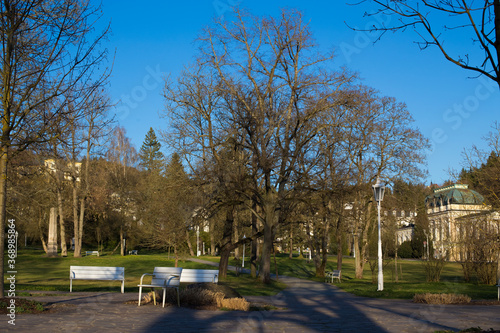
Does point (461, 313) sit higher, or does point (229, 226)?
point (229, 226)

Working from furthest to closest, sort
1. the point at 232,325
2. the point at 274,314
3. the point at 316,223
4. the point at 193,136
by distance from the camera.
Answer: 1. the point at 316,223
2. the point at 193,136
3. the point at 274,314
4. the point at 232,325

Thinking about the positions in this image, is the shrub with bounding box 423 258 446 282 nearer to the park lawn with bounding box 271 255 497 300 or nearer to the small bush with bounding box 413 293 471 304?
the park lawn with bounding box 271 255 497 300

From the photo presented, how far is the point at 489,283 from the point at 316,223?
1318 cm

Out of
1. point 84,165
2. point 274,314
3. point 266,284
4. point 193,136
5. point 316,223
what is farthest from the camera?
point 84,165

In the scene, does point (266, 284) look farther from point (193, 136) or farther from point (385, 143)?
point (385, 143)

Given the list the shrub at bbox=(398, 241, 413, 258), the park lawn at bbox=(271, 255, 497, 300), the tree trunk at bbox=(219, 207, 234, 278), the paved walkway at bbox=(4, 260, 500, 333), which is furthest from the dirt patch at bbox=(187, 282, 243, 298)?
the shrub at bbox=(398, 241, 413, 258)

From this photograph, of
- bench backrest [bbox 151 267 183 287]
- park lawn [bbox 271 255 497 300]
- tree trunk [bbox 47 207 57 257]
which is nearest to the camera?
bench backrest [bbox 151 267 183 287]

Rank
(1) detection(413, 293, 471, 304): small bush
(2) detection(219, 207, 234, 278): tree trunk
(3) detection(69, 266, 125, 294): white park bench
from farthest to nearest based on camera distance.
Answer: (2) detection(219, 207, 234, 278): tree trunk
(3) detection(69, 266, 125, 294): white park bench
(1) detection(413, 293, 471, 304): small bush

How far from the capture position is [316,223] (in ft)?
124

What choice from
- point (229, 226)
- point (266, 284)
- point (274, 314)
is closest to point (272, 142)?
point (229, 226)

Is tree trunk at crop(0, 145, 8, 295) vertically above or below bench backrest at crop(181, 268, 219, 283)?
above

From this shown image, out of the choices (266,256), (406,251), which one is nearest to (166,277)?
(266,256)

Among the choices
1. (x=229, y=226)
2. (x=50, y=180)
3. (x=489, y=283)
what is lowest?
(x=489, y=283)

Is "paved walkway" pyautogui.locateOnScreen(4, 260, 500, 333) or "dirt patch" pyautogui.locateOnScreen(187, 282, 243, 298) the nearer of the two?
"paved walkway" pyautogui.locateOnScreen(4, 260, 500, 333)
